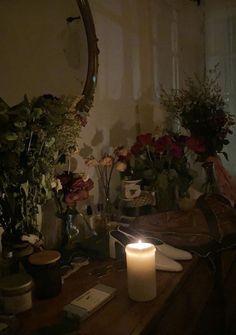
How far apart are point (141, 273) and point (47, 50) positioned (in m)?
0.83

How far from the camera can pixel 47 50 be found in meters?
1.18

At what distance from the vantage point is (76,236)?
1.21 metres

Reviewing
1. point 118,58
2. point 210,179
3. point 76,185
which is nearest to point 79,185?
point 76,185

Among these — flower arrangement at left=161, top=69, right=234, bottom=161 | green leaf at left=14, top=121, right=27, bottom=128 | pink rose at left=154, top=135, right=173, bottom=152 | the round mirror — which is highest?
the round mirror

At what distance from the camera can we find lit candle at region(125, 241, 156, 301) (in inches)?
32.2

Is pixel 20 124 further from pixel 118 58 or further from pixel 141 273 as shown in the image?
pixel 118 58

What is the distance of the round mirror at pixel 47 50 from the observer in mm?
1010

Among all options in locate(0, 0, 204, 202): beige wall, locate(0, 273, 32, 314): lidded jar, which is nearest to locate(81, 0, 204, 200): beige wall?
locate(0, 0, 204, 202): beige wall

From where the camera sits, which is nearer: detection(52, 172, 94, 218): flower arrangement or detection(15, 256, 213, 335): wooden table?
detection(15, 256, 213, 335): wooden table

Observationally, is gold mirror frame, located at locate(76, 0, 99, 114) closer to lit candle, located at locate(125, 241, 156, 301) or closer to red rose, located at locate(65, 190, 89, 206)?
red rose, located at locate(65, 190, 89, 206)

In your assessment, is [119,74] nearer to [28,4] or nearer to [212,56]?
[28,4]

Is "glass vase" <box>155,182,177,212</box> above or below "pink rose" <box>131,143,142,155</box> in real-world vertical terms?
below

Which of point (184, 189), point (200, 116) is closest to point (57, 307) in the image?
point (184, 189)

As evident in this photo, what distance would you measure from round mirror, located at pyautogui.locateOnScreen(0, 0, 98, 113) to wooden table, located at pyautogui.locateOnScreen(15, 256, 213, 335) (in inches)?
23.1
